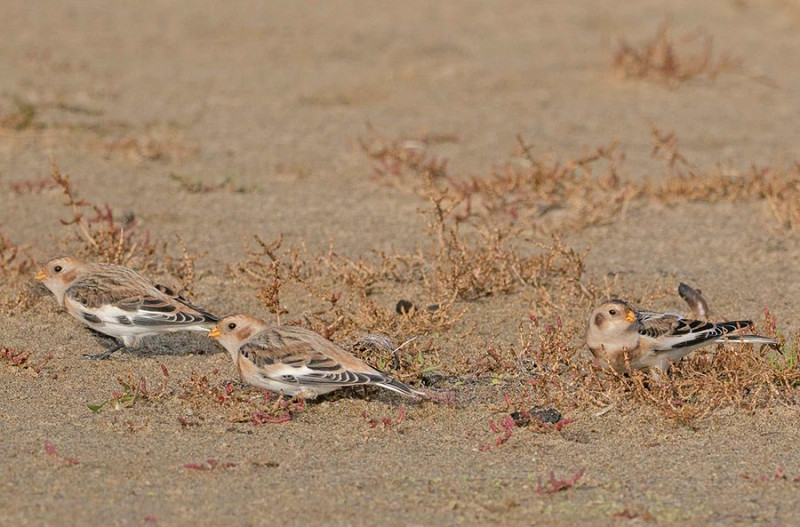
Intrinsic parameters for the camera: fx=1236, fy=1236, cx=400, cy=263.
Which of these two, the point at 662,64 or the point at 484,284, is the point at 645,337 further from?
the point at 662,64

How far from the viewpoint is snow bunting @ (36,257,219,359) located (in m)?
6.06

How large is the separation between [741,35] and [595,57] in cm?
200

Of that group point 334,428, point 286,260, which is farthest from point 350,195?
point 334,428

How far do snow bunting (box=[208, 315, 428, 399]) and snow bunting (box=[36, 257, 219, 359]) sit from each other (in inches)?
19.9

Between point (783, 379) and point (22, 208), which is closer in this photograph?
point (783, 379)

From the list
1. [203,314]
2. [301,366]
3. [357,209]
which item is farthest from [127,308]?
[357,209]

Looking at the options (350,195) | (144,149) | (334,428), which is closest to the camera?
(334,428)

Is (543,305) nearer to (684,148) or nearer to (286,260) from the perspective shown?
(286,260)

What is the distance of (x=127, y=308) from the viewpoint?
6.07m

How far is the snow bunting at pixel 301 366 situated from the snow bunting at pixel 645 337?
2.89ft

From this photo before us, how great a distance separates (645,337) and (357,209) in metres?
3.52

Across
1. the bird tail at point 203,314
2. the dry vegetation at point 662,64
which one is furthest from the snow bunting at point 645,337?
the dry vegetation at point 662,64

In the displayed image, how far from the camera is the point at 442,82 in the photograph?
12.2 metres

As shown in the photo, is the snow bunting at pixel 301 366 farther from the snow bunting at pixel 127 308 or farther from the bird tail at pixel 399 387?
the snow bunting at pixel 127 308
